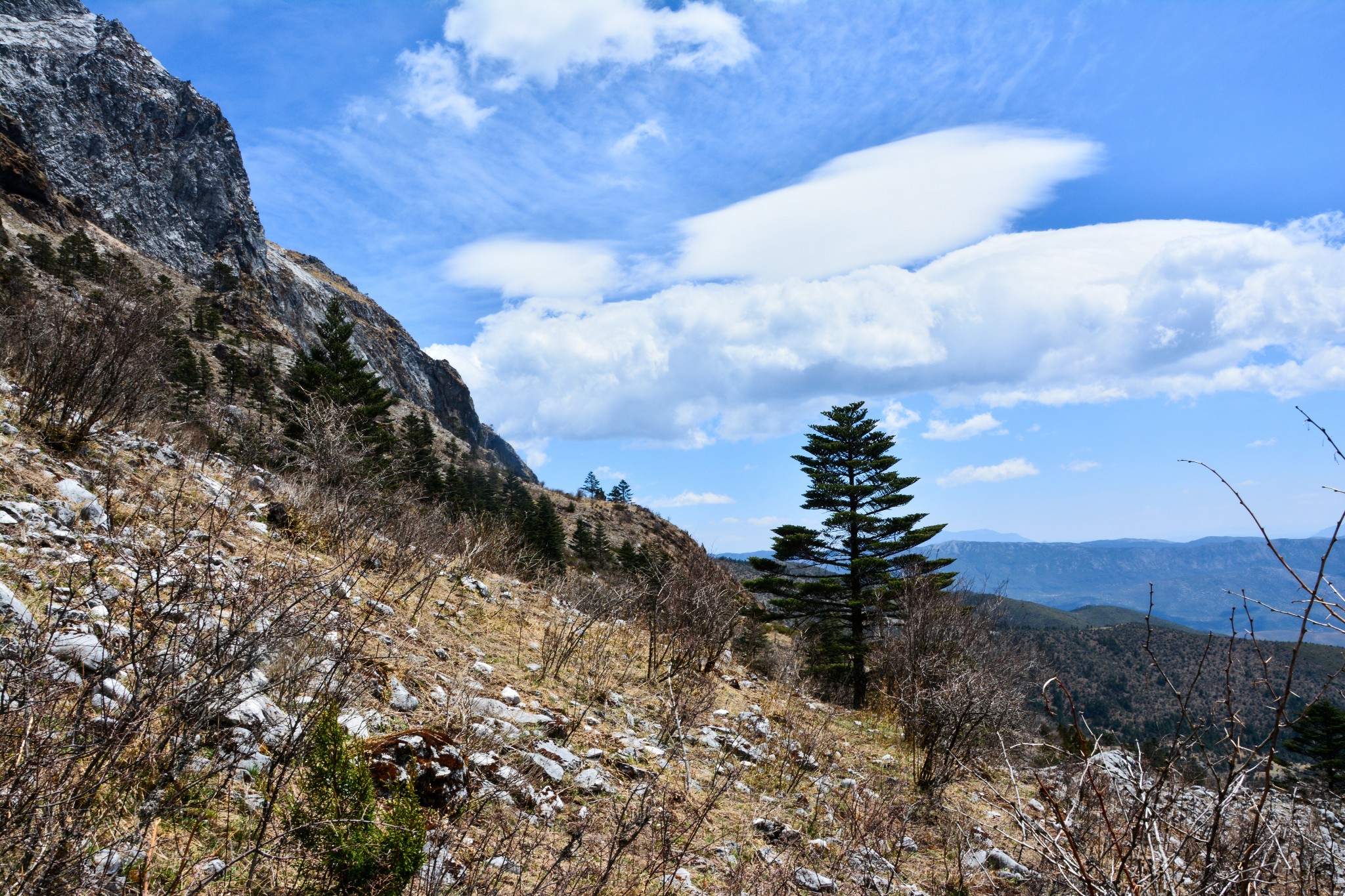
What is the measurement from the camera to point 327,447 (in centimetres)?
1196

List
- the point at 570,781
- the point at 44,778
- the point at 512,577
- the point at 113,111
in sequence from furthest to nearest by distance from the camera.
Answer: the point at 113,111 → the point at 512,577 → the point at 570,781 → the point at 44,778

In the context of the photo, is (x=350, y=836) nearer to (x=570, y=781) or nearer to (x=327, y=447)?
(x=570, y=781)

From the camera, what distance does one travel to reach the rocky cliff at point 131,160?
80500mm

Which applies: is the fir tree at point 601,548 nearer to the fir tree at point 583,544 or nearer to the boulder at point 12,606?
the fir tree at point 583,544

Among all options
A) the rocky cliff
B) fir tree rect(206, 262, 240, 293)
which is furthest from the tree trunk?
fir tree rect(206, 262, 240, 293)

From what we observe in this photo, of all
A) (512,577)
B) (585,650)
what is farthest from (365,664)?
(512,577)

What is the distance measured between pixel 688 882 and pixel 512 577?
10362 millimetres

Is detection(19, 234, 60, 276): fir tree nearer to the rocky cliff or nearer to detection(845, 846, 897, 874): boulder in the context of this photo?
the rocky cliff

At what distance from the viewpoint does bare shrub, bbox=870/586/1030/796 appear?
7.39 m

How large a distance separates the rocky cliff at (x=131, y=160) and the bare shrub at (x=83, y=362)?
253 ft

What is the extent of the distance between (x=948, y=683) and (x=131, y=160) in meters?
126

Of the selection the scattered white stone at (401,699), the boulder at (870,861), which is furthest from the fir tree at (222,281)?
the boulder at (870,861)

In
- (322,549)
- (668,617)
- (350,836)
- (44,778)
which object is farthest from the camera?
(668,617)

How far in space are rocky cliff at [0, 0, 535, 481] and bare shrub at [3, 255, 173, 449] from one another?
7710cm
